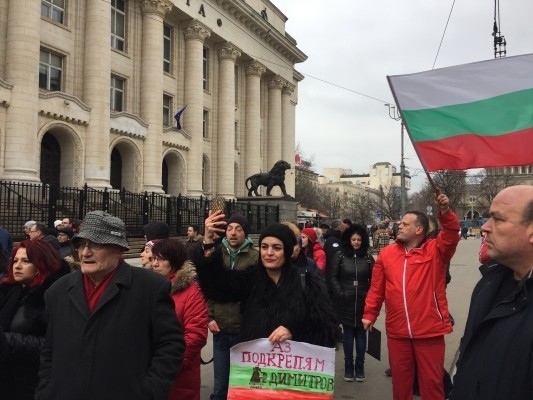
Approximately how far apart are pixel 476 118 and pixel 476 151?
0.28 metres

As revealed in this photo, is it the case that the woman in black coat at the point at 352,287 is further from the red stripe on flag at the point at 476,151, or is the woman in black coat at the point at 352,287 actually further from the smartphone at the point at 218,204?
the smartphone at the point at 218,204

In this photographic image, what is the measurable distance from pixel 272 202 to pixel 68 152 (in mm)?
13646

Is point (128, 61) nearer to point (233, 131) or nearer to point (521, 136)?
point (233, 131)

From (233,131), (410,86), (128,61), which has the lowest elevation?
(410,86)

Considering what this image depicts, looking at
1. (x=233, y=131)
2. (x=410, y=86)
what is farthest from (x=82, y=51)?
(x=410, y=86)

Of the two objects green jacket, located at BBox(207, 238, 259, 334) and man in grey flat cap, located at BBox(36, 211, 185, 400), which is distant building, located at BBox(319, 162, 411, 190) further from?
man in grey flat cap, located at BBox(36, 211, 185, 400)

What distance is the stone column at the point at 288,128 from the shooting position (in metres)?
47.6

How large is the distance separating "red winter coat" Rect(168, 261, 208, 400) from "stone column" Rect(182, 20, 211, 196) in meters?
28.8

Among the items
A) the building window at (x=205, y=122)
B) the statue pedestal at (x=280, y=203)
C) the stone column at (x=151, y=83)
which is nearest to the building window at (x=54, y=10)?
the stone column at (x=151, y=83)

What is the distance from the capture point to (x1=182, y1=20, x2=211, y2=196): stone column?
3253cm

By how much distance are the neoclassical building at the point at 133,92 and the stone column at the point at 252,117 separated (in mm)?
81

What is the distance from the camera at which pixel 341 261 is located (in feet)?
22.3

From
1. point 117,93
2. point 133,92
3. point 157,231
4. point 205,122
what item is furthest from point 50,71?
point 157,231

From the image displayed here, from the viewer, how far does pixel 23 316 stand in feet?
11.2
